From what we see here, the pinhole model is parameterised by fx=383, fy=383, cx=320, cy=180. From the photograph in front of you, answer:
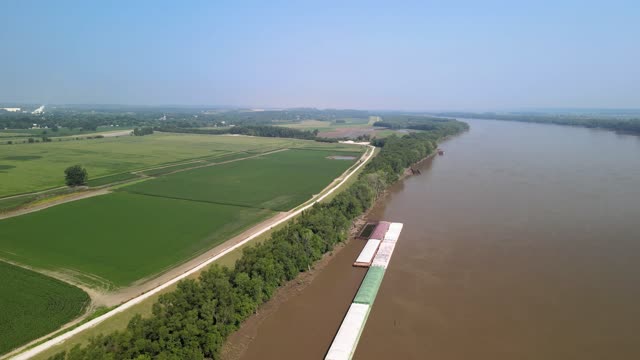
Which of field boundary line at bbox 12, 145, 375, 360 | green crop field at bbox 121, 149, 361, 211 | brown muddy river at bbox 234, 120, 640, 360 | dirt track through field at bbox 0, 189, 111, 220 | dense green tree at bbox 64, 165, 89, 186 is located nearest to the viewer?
field boundary line at bbox 12, 145, 375, 360

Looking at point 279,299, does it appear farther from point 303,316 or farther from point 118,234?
point 118,234

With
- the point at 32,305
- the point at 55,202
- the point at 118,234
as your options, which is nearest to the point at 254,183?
the point at 118,234

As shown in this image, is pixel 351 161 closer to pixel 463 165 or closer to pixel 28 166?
pixel 463 165

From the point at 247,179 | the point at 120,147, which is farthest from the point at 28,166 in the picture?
the point at 247,179

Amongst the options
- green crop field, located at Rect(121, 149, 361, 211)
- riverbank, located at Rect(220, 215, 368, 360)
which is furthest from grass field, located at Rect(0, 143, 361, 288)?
riverbank, located at Rect(220, 215, 368, 360)

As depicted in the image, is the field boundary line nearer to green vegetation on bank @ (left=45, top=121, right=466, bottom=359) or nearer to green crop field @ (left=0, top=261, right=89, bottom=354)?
green crop field @ (left=0, top=261, right=89, bottom=354)
